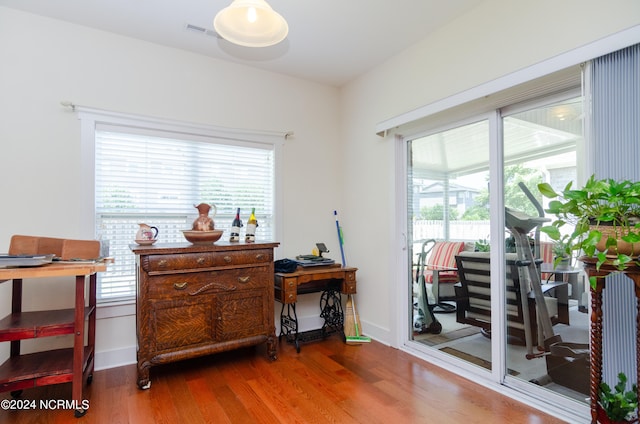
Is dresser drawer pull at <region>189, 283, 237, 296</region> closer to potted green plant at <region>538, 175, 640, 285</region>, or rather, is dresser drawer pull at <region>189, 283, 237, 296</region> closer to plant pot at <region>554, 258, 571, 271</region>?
potted green plant at <region>538, 175, 640, 285</region>

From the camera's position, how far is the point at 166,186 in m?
3.15

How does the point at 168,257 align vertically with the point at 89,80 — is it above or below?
below

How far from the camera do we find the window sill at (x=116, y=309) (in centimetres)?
281

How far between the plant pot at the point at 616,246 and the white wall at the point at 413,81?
1.08 m

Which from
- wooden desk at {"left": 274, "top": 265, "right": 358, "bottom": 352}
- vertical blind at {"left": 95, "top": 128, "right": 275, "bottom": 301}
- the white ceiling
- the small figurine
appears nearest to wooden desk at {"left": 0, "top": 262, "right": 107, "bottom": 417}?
vertical blind at {"left": 95, "top": 128, "right": 275, "bottom": 301}

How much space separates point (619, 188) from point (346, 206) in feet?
8.79

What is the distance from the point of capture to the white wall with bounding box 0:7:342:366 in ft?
8.45

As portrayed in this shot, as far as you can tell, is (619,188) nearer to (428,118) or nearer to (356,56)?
(428,118)

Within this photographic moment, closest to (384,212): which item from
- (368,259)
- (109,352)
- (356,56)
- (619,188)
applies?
(368,259)

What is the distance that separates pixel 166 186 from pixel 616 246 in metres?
3.15

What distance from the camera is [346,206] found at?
3.96 m

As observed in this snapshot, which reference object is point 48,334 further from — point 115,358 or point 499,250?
point 499,250

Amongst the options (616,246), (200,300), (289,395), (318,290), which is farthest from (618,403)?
(200,300)

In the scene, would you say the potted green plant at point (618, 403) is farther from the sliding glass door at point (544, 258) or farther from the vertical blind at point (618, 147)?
the sliding glass door at point (544, 258)
